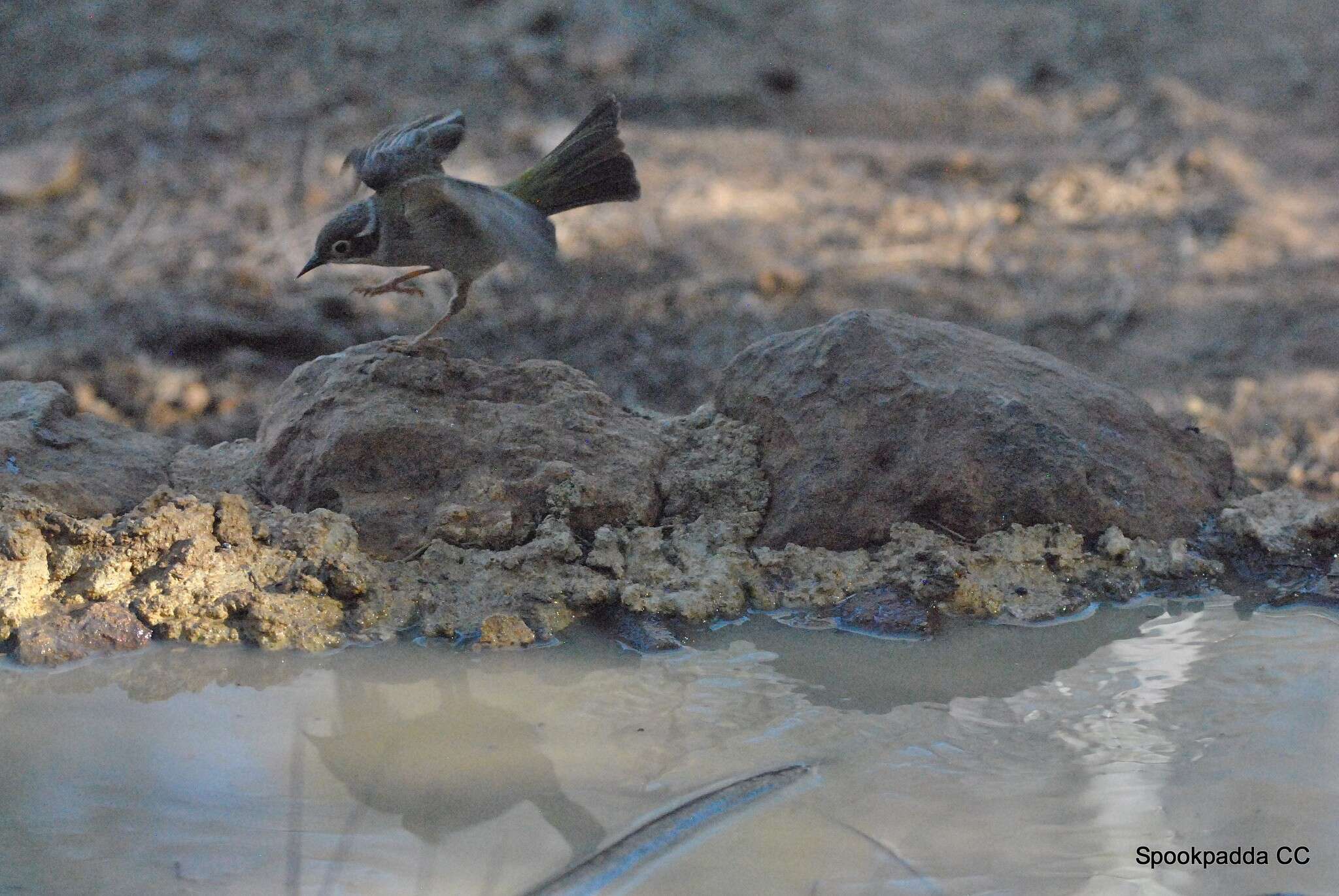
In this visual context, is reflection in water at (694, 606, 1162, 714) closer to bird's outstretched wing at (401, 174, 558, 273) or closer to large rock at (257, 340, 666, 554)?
large rock at (257, 340, 666, 554)

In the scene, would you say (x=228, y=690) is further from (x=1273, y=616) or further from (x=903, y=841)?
(x=1273, y=616)

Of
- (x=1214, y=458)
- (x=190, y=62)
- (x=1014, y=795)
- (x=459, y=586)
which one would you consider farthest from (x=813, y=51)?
(x=1014, y=795)

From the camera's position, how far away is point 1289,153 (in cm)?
702

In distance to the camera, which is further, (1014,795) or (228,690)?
(228,690)

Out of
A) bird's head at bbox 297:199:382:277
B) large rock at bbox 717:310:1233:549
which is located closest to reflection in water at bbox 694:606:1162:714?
large rock at bbox 717:310:1233:549

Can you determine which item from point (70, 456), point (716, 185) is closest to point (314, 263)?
point (70, 456)

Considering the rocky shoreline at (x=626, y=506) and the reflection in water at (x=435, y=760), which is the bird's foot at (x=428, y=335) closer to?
the rocky shoreline at (x=626, y=506)

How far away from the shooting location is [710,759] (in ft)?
7.30

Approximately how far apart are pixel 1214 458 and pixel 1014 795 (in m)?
1.27

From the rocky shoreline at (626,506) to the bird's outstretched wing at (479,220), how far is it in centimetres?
26

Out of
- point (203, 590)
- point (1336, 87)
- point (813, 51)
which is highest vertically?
point (813, 51)

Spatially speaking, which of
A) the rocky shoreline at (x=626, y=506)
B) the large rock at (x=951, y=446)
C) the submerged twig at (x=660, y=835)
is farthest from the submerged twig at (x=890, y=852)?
the large rock at (x=951, y=446)

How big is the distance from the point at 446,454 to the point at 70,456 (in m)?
0.82

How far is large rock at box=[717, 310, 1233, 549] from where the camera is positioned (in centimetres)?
280
